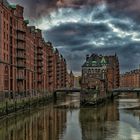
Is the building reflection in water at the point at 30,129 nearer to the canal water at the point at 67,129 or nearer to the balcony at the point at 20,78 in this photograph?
the canal water at the point at 67,129

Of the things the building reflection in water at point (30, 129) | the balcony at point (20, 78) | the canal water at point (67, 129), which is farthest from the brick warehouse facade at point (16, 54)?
the canal water at point (67, 129)

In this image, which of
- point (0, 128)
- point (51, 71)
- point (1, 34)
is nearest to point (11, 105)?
point (1, 34)

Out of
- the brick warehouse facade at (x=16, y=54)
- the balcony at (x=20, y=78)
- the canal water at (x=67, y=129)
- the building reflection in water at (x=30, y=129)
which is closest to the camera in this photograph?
the canal water at (x=67, y=129)

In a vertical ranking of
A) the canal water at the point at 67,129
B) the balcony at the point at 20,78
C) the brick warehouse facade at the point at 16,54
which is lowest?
the canal water at the point at 67,129

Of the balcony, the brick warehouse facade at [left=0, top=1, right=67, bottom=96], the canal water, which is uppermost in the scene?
the brick warehouse facade at [left=0, top=1, right=67, bottom=96]

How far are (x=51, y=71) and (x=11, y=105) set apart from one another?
286 feet

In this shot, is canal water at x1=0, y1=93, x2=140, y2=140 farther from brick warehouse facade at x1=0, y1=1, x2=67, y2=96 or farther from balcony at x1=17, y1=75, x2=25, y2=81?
balcony at x1=17, y1=75, x2=25, y2=81

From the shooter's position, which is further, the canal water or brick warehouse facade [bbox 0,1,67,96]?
brick warehouse facade [bbox 0,1,67,96]

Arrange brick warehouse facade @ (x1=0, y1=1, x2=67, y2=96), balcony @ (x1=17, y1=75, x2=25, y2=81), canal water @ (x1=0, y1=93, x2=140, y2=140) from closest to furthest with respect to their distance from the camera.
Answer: canal water @ (x1=0, y1=93, x2=140, y2=140), brick warehouse facade @ (x1=0, y1=1, x2=67, y2=96), balcony @ (x1=17, y1=75, x2=25, y2=81)

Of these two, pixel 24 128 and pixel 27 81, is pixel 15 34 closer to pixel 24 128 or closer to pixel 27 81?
pixel 27 81

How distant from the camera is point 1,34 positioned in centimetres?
8519

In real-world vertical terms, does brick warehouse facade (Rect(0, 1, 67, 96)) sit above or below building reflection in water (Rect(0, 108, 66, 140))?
above

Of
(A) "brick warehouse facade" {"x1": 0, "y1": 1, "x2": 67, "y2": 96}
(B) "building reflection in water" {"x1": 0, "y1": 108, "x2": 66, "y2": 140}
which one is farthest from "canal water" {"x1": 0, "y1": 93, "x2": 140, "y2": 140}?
(A) "brick warehouse facade" {"x1": 0, "y1": 1, "x2": 67, "y2": 96}

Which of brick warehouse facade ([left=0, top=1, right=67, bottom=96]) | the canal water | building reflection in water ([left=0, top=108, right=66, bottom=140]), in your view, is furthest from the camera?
brick warehouse facade ([left=0, top=1, right=67, bottom=96])
